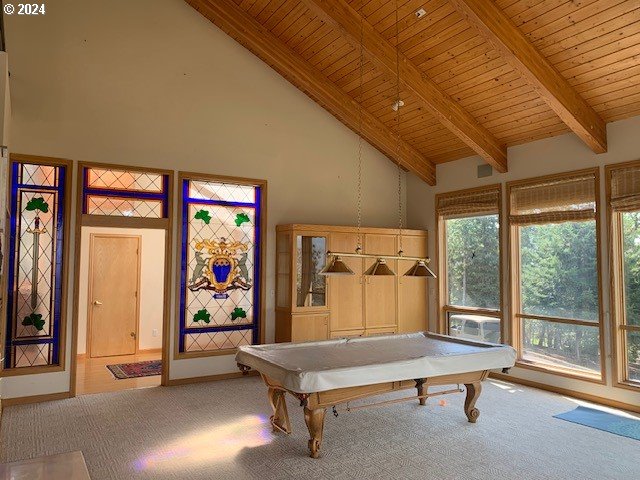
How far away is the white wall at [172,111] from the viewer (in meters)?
5.37

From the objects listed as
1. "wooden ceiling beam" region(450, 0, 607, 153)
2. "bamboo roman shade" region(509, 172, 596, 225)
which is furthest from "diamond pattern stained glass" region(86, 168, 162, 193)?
"bamboo roman shade" region(509, 172, 596, 225)

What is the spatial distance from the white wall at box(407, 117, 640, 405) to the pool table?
1645mm

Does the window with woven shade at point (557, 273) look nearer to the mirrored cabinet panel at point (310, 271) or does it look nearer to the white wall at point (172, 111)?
the white wall at point (172, 111)

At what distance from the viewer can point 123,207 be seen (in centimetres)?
584

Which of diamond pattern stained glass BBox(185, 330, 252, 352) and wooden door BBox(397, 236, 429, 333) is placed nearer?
diamond pattern stained glass BBox(185, 330, 252, 352)

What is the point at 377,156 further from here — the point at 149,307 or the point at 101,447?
the point at 101,447

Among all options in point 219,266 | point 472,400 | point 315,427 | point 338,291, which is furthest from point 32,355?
point 472,400

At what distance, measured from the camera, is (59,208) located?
5.47 meters

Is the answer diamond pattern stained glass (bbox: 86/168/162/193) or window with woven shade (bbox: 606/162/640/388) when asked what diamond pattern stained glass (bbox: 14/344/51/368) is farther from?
window with woven shade (bbox: 606/162/640/388)

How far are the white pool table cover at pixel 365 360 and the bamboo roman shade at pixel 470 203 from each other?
92.1 inches

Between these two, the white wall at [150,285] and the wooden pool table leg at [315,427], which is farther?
the white wall at [150,285]

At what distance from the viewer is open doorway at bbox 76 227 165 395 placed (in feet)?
24.7

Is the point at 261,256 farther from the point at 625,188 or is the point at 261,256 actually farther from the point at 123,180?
the point at 625,188

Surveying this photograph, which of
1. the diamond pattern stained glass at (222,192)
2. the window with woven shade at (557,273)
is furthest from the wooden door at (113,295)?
the window with woven shade at (557,273)
